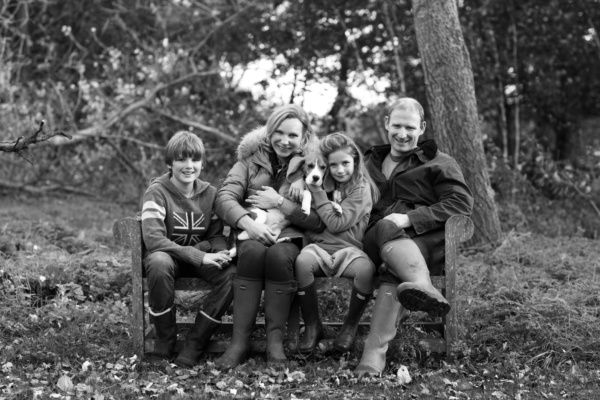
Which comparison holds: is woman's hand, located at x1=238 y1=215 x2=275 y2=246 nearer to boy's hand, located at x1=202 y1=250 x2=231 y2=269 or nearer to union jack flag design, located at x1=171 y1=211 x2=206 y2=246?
boy's hand, located at x1=202 y1=250 x2=231 y2=269

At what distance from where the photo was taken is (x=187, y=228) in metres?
4.36

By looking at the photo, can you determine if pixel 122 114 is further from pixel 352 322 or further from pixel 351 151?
pixel 352 322

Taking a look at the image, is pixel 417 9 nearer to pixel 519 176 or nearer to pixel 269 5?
pixel 519 176

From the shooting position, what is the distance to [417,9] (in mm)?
6355

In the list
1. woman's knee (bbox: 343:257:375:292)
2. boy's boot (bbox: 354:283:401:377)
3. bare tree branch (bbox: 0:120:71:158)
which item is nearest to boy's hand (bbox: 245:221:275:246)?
woman's knee (bbox: 343:257:375:292)

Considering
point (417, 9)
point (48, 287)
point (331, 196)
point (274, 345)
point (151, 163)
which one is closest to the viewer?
point (274, 345)

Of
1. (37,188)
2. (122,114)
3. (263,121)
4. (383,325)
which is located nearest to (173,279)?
(383,325)

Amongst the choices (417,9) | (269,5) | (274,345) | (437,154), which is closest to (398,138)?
(437,154)

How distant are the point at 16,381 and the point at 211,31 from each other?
7.07 meters

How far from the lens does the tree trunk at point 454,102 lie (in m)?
6.25

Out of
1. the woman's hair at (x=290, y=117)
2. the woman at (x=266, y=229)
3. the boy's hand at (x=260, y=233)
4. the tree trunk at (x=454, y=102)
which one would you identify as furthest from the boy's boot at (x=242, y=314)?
the tree trunk at (x=454, y=102)

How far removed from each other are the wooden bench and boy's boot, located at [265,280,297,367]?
0.12 m

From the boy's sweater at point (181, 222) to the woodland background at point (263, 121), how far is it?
696 millimetres

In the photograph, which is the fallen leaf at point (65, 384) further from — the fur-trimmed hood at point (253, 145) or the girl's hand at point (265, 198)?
the fur-trimmed hood at point (253, 145)
